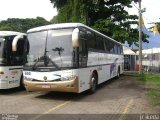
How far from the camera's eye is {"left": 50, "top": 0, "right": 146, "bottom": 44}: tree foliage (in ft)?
100

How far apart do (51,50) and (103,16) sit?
20.8 m

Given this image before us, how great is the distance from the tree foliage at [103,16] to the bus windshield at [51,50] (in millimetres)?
17306

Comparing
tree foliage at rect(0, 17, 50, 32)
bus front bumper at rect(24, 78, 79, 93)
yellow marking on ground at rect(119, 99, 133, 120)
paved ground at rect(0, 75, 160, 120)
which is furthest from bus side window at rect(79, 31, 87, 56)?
tree foliage at rect(0, 17, 50, 32)

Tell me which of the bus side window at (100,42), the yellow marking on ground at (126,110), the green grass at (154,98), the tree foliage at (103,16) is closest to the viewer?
the yellow marking on ground at (126,110)

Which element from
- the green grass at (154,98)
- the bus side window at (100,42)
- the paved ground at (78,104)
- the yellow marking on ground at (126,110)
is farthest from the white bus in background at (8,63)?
the green grass at (154,98)

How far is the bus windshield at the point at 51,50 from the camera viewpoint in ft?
41.1

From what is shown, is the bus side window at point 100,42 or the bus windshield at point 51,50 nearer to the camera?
the bus windshield at point 51,50

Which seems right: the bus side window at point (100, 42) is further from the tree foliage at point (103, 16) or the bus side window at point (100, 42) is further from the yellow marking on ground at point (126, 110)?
the tree foliage at point (103, 16)

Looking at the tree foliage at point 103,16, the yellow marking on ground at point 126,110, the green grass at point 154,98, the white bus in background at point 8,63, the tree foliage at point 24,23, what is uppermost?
the tree foliage at point 24,23

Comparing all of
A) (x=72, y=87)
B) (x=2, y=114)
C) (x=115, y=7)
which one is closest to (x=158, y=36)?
(x=115, y=7)

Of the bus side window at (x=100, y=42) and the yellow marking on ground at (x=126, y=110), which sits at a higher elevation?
the bus side window at (x=100, y=42)

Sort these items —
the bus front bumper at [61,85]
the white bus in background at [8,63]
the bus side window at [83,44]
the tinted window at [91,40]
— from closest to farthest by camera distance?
the bus front bumper at [61,85] < the bus side window at [83,44] < the white bus in background at [8,63] < the tinted window at [91,40]

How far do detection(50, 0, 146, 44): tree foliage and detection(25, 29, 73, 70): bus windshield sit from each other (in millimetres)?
17306

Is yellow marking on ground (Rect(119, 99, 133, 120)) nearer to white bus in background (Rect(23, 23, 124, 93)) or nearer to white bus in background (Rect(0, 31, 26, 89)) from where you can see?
white bus in background (Rect(23, 23, 124, 93))
